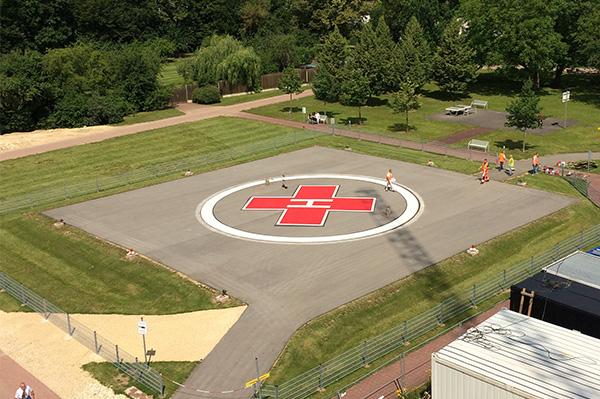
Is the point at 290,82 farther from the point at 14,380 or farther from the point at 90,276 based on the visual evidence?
the point at 14,380

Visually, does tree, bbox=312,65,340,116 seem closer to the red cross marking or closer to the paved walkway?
the red cross marking

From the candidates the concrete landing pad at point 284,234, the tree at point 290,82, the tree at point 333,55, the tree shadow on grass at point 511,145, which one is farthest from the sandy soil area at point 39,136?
the tree shadow on grass at point 511,145

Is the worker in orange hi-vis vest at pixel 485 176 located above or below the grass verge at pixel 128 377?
above

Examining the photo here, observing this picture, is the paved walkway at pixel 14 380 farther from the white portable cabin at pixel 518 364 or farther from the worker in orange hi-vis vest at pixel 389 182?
the worker in orange hi-vis vest at pixel 389 182

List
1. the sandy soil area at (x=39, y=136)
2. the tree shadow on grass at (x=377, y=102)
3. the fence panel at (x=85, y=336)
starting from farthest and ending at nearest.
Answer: the tree shadow on grass at (x=377, y=102) < the sandy soil area at (x=39, y=136) < the fence panel at (x=85, y=336)

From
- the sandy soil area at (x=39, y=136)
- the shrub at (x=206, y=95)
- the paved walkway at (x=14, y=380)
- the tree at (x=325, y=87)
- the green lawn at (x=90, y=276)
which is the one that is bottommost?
the paved walkway at (x=14, y=380)

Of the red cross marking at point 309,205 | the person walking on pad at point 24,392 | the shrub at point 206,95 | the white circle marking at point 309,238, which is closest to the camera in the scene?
the person walking on pad at point 24,392

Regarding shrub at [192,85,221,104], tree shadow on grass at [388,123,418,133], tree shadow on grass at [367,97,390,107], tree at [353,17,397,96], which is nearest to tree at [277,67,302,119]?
tree at [353,17,397,96]

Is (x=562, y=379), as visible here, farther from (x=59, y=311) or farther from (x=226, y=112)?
(x=226, y=112)
